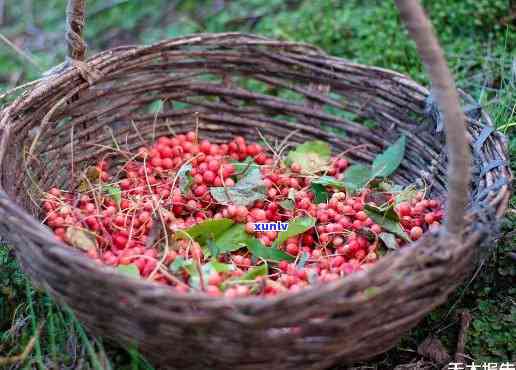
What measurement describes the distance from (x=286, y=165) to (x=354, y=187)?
0.84 feet

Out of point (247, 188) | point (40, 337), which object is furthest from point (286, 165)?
point (40, 337)

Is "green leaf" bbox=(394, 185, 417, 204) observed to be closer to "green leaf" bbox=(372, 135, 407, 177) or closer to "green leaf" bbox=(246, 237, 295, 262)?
"green leaf" bbox=(372, 135, 407, 177)

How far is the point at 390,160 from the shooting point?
192cm

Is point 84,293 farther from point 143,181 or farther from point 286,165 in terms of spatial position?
point 286,165

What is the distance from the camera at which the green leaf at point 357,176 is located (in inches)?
74.9

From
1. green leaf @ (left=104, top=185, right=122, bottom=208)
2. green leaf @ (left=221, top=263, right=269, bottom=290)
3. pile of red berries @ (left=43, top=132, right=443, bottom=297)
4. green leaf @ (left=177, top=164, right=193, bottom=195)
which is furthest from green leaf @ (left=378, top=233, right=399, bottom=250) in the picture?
green leaf @ (left=104, top=185, right=122, bottom=208)

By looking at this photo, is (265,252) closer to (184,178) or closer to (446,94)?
(184,178)

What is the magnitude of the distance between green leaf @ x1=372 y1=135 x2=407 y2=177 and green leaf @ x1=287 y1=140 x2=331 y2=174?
0.16 meters

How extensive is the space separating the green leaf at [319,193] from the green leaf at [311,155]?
9 centimetres

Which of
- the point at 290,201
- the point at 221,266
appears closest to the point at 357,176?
the point at 290,201

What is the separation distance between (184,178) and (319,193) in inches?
15.2

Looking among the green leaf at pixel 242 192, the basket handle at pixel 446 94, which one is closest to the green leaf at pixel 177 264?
the green leaf at pixel 242 192

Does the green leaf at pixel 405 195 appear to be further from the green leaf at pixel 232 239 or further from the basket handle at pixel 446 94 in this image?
the basket handle at pixel 446 94

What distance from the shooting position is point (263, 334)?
1.19 meters
